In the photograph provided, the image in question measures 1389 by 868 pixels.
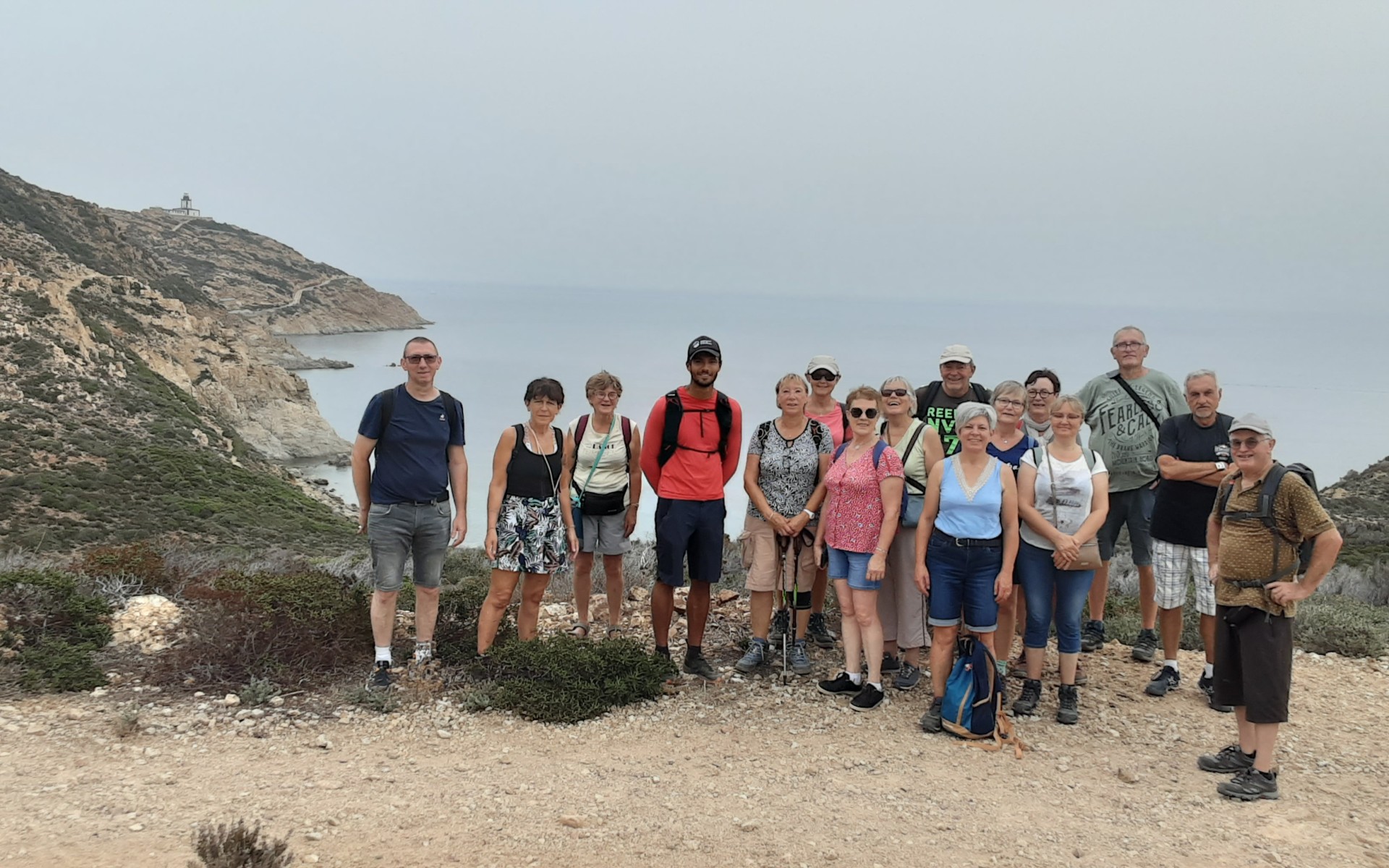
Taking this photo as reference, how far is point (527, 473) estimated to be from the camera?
4.79 metres

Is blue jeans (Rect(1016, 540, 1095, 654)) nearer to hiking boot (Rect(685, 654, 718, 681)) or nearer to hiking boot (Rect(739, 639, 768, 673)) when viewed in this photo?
hiking boot (Rect(739, 639, 768, 673))

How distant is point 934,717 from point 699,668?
4.65 ft

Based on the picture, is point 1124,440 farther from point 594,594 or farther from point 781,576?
point 594,594

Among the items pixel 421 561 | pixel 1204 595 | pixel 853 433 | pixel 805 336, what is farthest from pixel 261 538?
pixel 805 336

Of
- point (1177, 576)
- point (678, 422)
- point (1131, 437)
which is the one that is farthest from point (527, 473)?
point (1177, 576)

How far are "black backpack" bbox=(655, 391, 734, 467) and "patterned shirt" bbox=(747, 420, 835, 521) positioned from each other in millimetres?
Result: 180

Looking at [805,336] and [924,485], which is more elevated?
[805,336]

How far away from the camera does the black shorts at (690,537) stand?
4844mm

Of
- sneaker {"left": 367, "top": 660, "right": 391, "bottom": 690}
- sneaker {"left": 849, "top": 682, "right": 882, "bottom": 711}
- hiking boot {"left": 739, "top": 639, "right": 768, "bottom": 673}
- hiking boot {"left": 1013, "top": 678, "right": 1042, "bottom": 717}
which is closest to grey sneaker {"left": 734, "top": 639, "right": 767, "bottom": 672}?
hiking boot {"left": 739, "top": 639, "right": 768, "bottom": 673}

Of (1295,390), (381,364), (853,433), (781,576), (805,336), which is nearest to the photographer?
(853,433)

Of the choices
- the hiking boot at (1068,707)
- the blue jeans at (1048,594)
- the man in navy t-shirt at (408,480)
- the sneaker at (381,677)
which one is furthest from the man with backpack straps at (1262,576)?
the sneaker at (381,677)

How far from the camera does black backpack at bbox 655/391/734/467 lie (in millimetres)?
4836

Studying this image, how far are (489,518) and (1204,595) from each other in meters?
4.12

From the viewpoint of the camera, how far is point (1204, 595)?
190 inches
